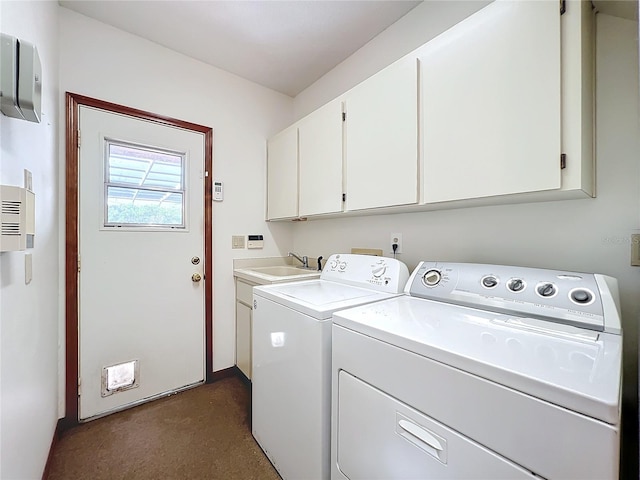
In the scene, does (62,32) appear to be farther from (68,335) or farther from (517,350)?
(517,350)

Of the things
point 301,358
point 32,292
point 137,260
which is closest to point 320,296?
point 301,358

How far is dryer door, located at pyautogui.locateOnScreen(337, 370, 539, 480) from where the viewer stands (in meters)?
0.67

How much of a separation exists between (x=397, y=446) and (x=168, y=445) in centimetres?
150

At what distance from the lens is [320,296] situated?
4.46ft

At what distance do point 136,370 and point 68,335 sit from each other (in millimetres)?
503

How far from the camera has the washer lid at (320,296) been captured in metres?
1.15

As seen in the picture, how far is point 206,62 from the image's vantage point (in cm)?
226

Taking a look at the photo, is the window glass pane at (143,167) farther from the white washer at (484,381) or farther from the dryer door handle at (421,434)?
the dryer door handle at (421,434)

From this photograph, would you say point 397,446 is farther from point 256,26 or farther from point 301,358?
point 256,26

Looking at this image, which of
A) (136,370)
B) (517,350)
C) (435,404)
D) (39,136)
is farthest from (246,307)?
(517,350)

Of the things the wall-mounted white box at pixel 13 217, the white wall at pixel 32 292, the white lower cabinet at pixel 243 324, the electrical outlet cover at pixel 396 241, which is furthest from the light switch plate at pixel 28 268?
the electrical outlet cover at pixel 396 241

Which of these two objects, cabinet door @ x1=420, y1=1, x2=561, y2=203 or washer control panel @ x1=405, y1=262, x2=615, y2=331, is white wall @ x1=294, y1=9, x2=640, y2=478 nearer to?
washer control panel @ x1=405, y1=262, x2=615, y2=331

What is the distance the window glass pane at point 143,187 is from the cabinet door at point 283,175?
754 millimetres

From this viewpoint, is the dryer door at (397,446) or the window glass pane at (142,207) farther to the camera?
the window glass pane at (142,207)
